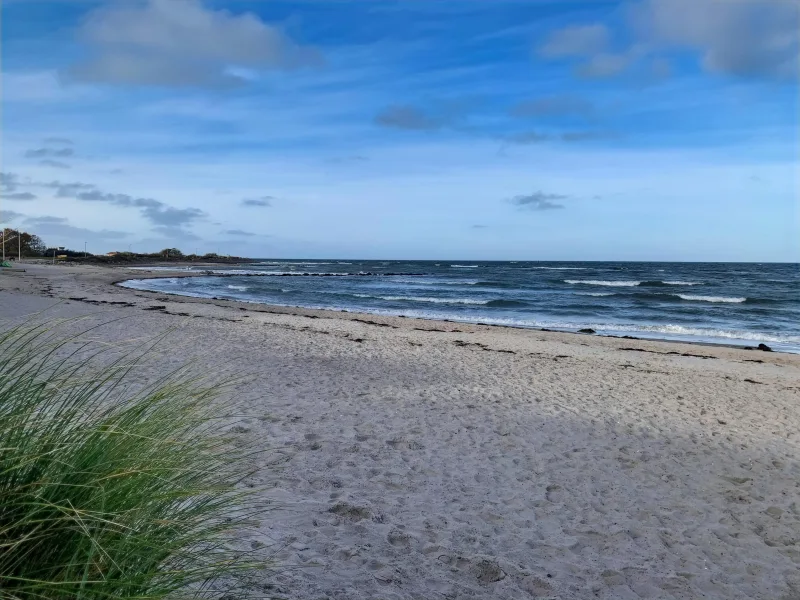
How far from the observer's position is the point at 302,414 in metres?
7.15

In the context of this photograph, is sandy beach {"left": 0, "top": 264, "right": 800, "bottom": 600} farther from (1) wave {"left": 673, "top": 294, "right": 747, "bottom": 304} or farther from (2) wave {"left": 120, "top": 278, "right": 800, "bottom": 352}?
(1) wave {"left": 673, "top": 294, "right": 747, "bottom": 304}

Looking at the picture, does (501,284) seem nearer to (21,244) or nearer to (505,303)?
(505,303)

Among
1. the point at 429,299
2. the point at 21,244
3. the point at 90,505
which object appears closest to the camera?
the point at 90,505

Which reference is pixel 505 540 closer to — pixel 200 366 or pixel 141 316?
pixel 200 366

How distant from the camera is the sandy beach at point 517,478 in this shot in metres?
3.89

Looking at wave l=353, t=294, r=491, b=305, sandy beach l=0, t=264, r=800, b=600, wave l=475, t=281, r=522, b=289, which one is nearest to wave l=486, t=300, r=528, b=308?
→ wave l=353, t=294, r=491, b=305

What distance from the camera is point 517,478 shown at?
549cm

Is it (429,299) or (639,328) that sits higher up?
(429,299)

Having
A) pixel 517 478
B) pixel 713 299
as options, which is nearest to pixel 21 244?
pixel 713 299

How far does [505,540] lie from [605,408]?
4.57 m

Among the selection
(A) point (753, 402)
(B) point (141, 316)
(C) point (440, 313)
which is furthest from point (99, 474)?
(C) point (440, 313)

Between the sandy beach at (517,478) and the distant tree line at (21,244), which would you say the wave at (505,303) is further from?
the distant tree line at (21,244)

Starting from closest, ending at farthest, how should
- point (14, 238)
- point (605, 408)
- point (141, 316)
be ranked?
1. point (605, 408)
2. point (141, 316)
3. point (14, 238)

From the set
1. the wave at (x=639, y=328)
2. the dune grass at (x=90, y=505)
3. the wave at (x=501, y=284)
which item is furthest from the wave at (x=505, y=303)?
the dune grass at (x=90, y=505)
